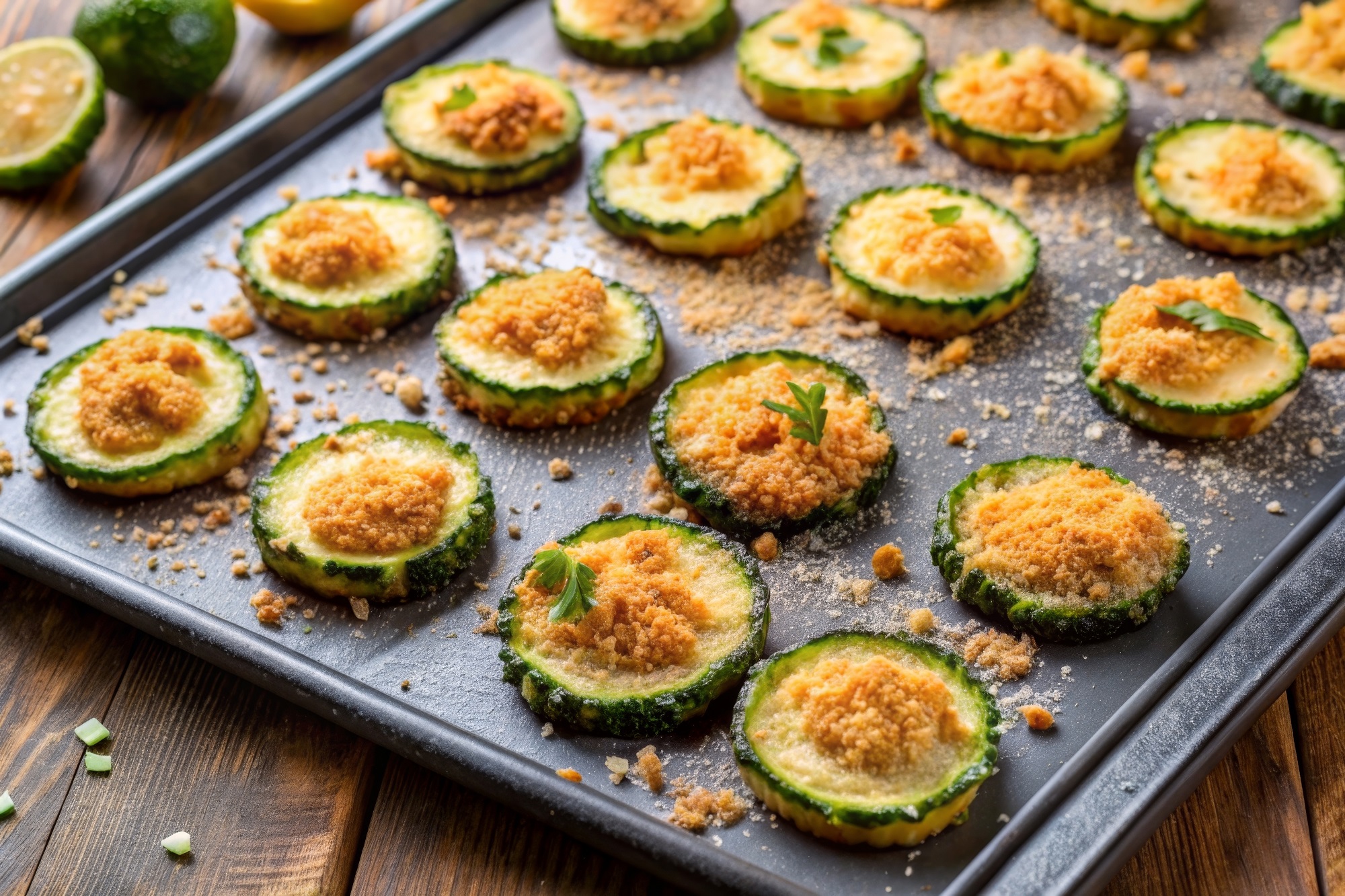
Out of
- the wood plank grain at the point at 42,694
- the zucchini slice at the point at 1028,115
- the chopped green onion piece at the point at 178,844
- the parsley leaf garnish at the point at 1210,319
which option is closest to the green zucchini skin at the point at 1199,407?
the parsley leaf garnish at the point at 1210,319

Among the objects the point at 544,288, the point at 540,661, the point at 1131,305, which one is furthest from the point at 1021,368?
the point at 540,661

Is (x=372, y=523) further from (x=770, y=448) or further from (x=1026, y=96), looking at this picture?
(x=1026, y=96)

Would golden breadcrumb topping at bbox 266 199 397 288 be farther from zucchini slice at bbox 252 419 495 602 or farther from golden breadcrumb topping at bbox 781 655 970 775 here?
golden breadcrumb topping at bbox 781 655 970 775

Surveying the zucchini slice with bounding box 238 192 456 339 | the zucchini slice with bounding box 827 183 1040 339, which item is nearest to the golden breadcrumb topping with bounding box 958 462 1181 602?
the zucchini slice with bounding box 827 183 1040 339

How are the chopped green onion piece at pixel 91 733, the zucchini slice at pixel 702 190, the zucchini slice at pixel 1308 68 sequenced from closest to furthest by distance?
1. the chopped green onion piece at pixel 91 733
2. the zucchini slice at pixel 702 190
3. the zucchini slice at pixel 1308 68

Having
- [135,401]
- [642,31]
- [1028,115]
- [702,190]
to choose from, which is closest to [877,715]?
[702,190]

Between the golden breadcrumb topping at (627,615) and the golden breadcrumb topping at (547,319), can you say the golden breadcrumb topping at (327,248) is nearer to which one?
Result: the golden breadcrumb topping at (547,319)

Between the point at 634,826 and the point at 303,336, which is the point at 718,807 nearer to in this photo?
the point at 634,826

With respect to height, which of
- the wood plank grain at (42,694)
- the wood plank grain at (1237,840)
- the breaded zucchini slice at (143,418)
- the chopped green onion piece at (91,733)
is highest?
the breaded zucchini slice at (143,418)
